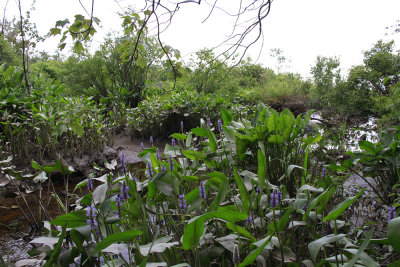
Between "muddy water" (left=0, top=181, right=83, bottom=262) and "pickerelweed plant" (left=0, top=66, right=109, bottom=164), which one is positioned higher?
"pickerelweed plant" (left=0, top=66, right=109, bottom=164)

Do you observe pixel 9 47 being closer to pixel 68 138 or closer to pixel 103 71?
pixel 103 71

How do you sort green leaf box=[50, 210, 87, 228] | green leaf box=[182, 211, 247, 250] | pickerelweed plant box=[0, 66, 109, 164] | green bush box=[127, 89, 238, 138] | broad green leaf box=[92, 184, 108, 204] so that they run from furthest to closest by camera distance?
1. green bush box=[127, 89, 238, 138]
2. pickerelweed plant box=[0, 66, 109, 164]
3. broad green leaf box=[92, 184, 108, 204]
4. green leaf box=[50, 210, 87, 228]
5. green leaf box=[182, 211, 247, 250]

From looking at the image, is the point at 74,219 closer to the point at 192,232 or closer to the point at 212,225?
the point at 192,232

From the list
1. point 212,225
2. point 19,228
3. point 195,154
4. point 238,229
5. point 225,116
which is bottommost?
point 19,228


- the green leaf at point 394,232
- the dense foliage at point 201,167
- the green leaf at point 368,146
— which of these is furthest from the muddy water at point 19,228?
the green leaf at point 368,146

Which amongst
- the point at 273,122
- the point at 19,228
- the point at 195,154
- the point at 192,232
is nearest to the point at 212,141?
the point at 195,154

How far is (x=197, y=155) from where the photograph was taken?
146 centimetres

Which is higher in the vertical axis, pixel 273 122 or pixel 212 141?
pixel 273 122

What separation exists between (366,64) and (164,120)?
5.06 metres

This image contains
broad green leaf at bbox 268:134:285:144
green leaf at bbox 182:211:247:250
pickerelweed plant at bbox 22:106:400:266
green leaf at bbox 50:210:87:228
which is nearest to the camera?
green leaf at bbox 182:211:247:250

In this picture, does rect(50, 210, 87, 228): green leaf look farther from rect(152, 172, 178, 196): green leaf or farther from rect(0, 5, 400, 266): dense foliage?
rect(152, 172, 178, 196): green leaf

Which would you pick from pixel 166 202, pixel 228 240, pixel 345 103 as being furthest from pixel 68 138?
pixel 345 103

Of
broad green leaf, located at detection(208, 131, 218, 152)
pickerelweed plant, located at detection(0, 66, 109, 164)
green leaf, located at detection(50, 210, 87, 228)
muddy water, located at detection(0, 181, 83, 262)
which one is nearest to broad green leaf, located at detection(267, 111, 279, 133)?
broad green leaf, located at detection(208, 131, 218, 152)

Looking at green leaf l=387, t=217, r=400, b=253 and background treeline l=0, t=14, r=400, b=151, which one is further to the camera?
background treeline l=0, t=14, r=400, b=151
